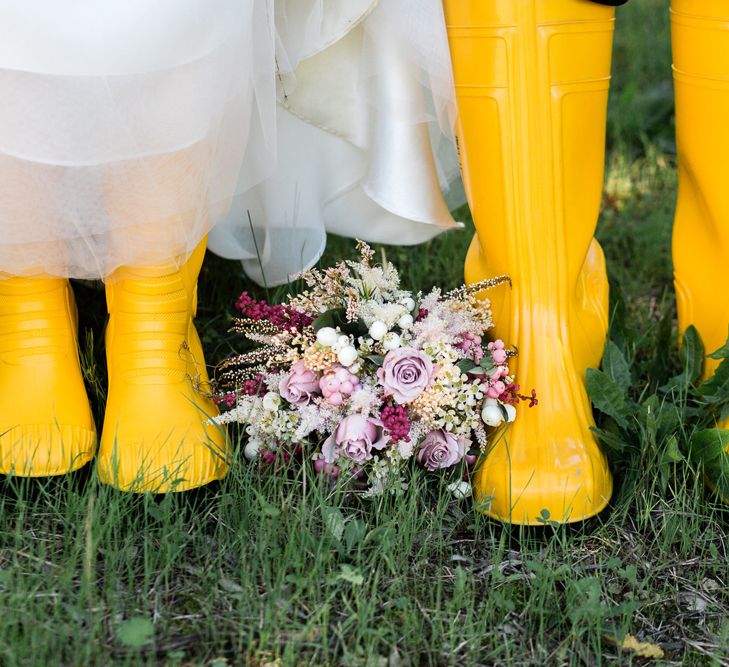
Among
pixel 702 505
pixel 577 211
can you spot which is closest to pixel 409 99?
pixel 577 211

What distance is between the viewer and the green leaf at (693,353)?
1.53 m

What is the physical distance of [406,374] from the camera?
1.33 m

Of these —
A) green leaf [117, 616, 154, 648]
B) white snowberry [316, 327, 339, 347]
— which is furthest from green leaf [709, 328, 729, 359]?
green leaf [117, 616, 154, 648]

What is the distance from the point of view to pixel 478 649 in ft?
3.72

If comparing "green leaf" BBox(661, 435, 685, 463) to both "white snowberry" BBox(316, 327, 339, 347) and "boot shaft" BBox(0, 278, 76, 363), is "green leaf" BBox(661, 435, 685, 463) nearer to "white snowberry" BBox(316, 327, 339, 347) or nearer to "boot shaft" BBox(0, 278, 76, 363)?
"white snowberry" BBox(316, 327, 339, 347)

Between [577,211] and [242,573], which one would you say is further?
[577,211]

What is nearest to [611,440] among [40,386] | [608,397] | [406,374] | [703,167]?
[608,397]

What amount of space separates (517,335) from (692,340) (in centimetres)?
31

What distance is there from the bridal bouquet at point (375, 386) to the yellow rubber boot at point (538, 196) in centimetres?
5

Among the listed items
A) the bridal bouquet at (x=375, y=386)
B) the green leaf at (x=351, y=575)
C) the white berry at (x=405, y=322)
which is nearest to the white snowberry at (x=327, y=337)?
the bridal bouquet at (x=375, y=386)

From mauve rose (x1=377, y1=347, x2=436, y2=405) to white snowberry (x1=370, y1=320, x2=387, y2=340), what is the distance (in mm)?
44

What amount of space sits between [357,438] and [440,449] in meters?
0.14

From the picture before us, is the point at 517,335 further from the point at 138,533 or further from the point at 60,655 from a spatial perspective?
the point at 60,655

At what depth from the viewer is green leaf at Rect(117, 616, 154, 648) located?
41.6 inches
